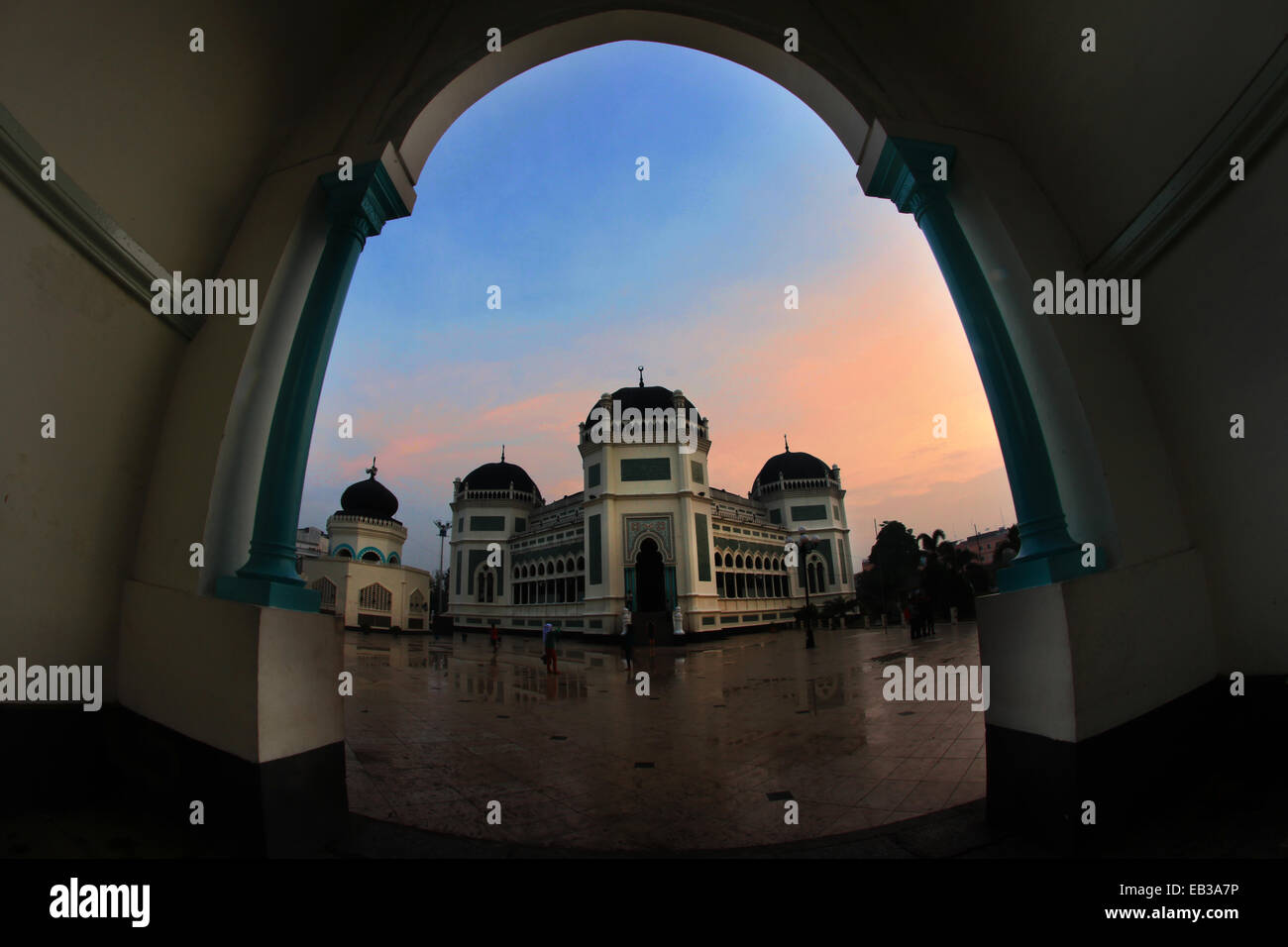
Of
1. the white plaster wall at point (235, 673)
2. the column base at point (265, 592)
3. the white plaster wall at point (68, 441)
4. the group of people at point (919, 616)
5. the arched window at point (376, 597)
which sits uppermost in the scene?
the white plaster wall at point (68, 441)

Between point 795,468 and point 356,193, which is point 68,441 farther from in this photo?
point 795,468

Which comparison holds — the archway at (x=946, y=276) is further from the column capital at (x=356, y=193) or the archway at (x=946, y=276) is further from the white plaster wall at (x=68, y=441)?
the white plaster wall at (x=68, y=441)

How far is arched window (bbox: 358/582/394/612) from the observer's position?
33.9 metres

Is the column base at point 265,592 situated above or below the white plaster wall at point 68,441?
below

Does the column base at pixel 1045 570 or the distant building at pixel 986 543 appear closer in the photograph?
the column base at pixel 1045 570

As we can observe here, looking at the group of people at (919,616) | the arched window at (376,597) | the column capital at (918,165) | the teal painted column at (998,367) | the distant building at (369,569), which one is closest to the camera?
the teal painted column at (998,367)

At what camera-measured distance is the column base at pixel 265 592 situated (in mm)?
2754

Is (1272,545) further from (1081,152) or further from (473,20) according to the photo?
(473,20)

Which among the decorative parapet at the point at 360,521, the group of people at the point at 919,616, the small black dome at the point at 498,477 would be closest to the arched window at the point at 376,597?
the decorative parapet at the point at 360,521

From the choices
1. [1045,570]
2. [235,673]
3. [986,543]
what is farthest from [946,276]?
[986,543]

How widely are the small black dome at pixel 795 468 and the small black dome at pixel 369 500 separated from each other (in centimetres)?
2826
